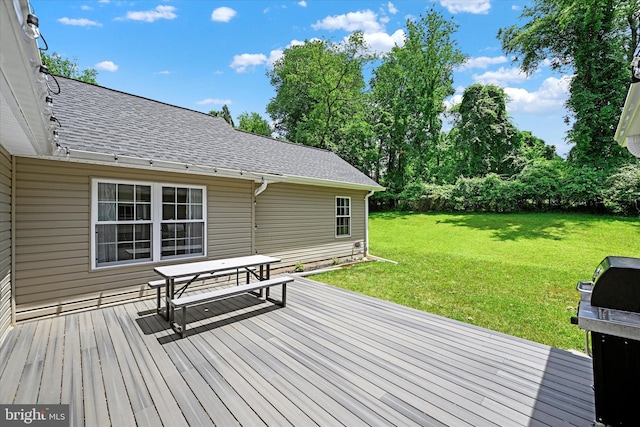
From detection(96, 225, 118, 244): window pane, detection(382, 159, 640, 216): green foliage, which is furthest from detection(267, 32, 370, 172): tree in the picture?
detection(96, 225, 118, 244): window pane

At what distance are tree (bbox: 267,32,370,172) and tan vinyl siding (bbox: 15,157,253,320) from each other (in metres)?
17.3

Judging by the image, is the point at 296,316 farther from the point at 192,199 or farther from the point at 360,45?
the point at 360,45

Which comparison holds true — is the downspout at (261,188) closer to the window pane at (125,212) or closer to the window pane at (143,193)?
the window pane at (143,193)

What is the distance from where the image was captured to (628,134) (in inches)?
123

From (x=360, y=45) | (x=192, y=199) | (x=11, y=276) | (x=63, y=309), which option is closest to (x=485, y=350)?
(x=192, y=199)

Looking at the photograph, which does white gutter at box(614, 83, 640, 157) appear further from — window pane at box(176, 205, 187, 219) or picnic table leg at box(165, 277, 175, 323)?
window pane at box(176, 205, 187, 219)

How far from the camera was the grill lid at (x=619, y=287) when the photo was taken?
5.87ft

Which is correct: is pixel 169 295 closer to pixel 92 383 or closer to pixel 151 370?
pixel 151 370

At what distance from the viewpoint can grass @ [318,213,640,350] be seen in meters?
4.61

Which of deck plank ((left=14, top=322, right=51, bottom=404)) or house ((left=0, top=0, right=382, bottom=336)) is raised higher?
house ((left=0, top=0, right=382, bottom=336))

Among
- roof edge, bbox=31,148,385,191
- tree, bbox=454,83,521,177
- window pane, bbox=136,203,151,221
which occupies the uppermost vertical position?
tree, bbox=454,83,521,177

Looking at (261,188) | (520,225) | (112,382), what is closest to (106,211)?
(261,188)

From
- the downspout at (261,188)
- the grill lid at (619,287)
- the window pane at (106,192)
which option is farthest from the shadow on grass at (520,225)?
the window pane at (106,192)

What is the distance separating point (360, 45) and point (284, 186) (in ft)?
58.9
